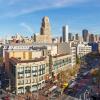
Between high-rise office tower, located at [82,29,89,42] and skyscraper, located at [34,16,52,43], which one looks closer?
skyscraper, located at [34,16,52,43]

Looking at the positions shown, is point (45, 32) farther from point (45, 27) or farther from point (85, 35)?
point (85, 35)

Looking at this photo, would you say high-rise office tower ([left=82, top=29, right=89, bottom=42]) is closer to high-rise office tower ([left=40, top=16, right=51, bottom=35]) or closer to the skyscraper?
the skyscraper

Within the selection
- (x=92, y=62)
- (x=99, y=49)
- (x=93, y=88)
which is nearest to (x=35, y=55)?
(x=93, y=88)

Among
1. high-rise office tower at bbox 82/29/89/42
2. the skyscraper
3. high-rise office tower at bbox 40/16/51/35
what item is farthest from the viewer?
high-rise office tower at bbox 82/29/89/42

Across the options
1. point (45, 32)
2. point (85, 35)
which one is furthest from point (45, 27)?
point (85, 35)

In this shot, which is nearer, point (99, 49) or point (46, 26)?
point (99, 49)

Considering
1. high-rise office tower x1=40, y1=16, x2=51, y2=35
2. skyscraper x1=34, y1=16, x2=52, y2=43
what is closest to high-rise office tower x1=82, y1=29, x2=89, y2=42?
skyscraper x1=34, y1=16, x2=52, y2=43

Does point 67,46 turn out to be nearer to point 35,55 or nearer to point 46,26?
→ point 35,55

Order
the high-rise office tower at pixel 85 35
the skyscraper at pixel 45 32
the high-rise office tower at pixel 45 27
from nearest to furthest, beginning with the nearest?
the skyscraper at pixel 45 32
the high-rise office tower at pixel 45 27
the high-rise office tower at pixel 85 35

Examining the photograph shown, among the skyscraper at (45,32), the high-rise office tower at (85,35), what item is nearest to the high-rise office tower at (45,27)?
the skyscraper at (45,32)

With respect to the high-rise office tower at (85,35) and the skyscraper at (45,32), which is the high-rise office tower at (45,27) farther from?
the high-rise office tower at (85,35)

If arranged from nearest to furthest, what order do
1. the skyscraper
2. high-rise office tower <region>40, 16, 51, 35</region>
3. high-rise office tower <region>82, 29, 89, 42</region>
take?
the skyscraper < high-rise office tower <region>40, 16, 51, 35</region> < high-rise office tower <region>82, 29, 89, 42</region>
